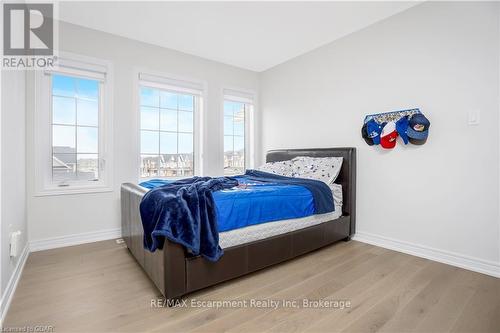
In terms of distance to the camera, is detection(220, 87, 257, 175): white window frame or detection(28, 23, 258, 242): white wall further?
detection(220, 87, 257, 175): white window frame

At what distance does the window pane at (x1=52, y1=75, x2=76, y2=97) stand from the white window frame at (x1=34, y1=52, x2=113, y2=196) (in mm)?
53

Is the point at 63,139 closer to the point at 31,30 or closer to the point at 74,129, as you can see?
the point at 74,129

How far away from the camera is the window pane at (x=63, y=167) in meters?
2.80

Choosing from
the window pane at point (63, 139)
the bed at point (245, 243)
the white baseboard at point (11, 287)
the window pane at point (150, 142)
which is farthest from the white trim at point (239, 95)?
the white baseboard at point (11, 287)

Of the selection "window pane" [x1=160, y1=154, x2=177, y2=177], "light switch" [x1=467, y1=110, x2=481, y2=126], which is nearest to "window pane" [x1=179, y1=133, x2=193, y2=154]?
"window pane" [x1=160, y1=154, x2=177, y2=177]

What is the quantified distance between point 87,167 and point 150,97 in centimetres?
121

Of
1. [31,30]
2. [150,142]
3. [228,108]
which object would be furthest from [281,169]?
[31,30]

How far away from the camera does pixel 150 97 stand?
3.43 meters

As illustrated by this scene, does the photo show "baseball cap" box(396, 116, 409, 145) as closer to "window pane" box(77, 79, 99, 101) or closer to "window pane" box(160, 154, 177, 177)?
"window pane" box(160, 154, 177, 177)

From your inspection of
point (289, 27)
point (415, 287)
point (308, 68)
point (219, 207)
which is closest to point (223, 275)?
point (219, 207)

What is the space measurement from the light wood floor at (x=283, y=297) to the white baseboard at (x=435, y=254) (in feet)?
0.28

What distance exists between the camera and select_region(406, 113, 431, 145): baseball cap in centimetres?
236

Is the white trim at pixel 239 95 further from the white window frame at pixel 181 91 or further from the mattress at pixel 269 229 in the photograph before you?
the mattress at pixel 269 229

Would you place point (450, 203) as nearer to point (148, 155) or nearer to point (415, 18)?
point (415, 18)
